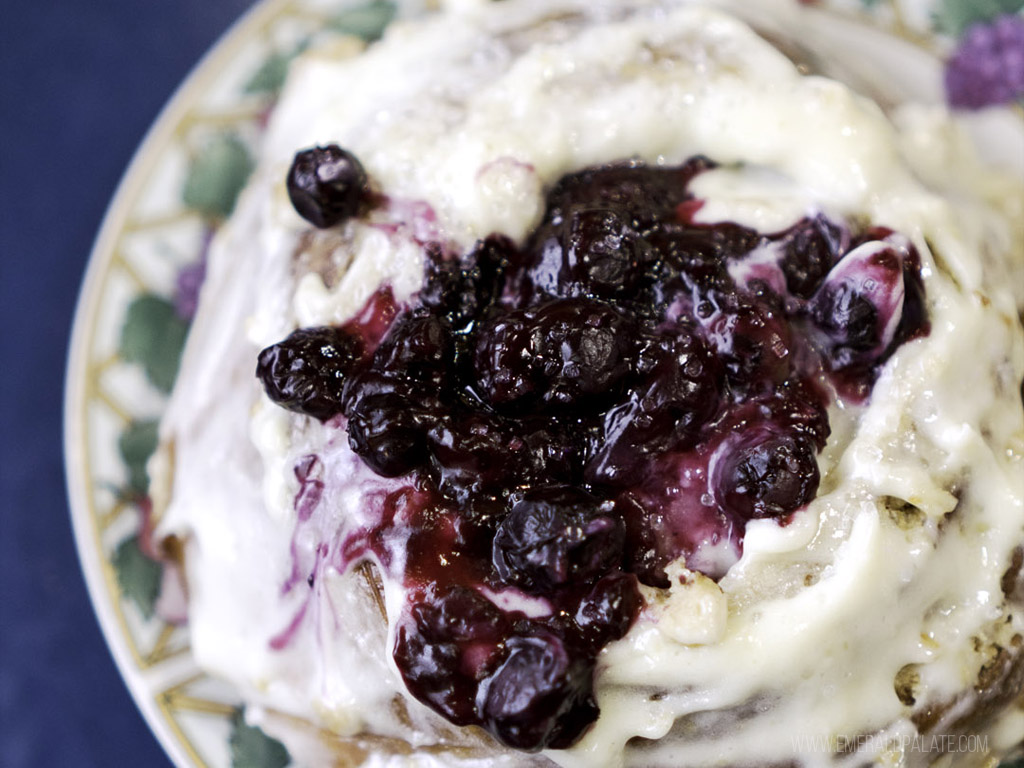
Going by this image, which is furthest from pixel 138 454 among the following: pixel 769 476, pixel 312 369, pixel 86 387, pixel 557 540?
pixel 769 476

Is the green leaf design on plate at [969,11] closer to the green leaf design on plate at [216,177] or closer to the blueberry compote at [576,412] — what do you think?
the blueberry compote at [576,412]

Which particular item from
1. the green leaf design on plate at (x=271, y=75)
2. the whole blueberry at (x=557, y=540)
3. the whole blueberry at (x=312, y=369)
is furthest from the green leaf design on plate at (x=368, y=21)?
the whole blueberry at (x=557, y=540)

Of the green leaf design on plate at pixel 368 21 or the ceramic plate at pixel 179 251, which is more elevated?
the green leaf design on plate at pixel 368 21

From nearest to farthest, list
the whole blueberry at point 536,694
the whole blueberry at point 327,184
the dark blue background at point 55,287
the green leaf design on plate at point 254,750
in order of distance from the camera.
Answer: the whole blueberry at point 536,694, the whole blueberry at point 327,184, the green leaf design on plate at point 254,750, the dark blue background at point 55,287

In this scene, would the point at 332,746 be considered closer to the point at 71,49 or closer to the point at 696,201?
the point at 696,201

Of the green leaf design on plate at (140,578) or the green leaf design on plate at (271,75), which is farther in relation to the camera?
the green leaf design on plate at (271,75)

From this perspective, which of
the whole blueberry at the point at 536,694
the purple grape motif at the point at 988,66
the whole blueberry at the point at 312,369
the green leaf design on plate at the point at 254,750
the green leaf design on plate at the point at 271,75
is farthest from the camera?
the green leaf design on plate at the point at 271,75

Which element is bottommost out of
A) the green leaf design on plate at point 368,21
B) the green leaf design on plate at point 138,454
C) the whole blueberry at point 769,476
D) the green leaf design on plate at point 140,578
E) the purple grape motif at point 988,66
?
the green leaf design on plate at point 140,578
